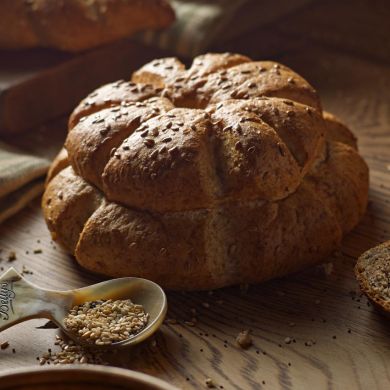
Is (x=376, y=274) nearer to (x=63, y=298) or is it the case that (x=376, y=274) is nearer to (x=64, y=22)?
(x=63, y=298)

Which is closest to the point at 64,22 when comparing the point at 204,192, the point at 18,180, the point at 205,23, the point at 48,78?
the point at 48,78

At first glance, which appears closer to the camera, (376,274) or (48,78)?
(376,274)

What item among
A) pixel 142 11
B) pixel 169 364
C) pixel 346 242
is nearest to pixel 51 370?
pixel 169 364

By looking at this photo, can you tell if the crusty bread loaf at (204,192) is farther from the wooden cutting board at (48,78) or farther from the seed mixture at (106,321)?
the wooden cutting board at (48,78)

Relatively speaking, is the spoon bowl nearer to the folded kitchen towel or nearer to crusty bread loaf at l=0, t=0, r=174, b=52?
the folded kitchen towel

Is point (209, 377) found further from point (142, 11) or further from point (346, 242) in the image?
point (142, 11)
